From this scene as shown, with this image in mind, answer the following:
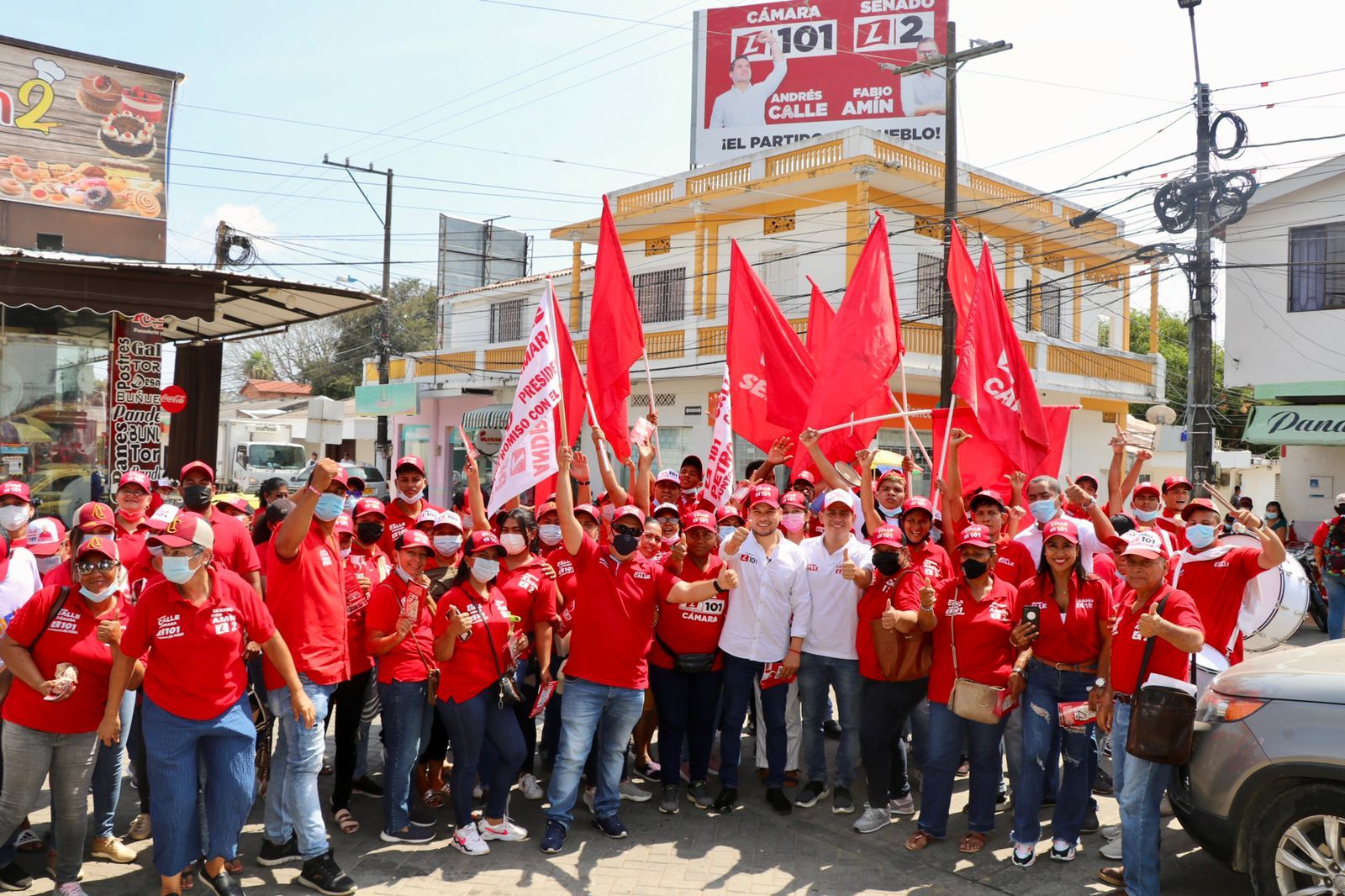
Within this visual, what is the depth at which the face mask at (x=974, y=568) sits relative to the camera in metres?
5.49

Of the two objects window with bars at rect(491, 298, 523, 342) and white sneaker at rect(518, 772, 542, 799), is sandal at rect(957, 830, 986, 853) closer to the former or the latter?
white sneaker at rect(518, 772, 542, 799)

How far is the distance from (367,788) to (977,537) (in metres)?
4.22

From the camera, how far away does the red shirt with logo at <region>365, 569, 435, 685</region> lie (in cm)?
554

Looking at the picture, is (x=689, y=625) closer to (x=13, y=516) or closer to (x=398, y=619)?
(x=398, y=619)

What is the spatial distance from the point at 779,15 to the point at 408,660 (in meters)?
25.3

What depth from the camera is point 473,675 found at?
5.50m

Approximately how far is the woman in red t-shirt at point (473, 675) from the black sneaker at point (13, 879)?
2.11 m

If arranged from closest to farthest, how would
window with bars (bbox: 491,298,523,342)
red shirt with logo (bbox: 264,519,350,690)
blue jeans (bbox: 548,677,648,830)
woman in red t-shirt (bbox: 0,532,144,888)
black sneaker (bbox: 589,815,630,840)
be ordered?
woman in red t-shirt (bbox: 0,532,144,888) < red shirt with logo (bbox: 264,519,350,690) < blue jeans (bbox: 548,677,648,830) < black sneaker (bbox: 589,815,630,840) < window with bars (bbox: 491,298,523,342)

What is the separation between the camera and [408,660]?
221 inches

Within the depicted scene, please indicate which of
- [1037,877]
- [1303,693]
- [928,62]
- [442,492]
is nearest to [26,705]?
[1037,877]

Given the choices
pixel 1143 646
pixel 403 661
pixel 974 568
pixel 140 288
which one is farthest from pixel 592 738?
pixel 140 288

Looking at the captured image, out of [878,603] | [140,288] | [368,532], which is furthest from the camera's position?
[140,288]

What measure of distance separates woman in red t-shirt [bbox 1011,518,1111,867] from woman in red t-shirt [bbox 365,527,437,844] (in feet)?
10.8

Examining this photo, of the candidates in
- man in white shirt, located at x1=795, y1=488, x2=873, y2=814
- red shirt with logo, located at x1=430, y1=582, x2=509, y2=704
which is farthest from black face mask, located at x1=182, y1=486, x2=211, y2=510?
man in white shirt, located at x1=795, y1=488, x2=873, y2=814
